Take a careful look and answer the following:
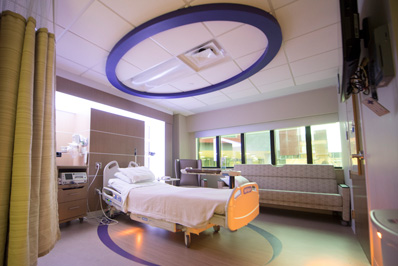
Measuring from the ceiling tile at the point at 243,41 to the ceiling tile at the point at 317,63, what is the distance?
0.92 metres

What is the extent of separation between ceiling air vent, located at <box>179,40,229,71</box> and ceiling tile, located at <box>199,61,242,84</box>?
120 mm

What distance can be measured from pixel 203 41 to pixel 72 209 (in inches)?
134

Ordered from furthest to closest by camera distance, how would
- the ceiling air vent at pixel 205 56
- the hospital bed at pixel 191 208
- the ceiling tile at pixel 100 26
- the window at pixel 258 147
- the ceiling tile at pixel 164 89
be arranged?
1. the window at pixel 258 147
2. the ceiling tile at pixel 164 89
3. the ceiling air vent at pixel 205 56
4. the hospital bed at pixel 191 208
5. the ceiling tile at pixel 100 26

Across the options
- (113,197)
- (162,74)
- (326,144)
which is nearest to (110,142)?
(113,197)

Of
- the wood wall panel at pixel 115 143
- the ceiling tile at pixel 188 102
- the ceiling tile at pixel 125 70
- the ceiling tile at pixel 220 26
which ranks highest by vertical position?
the ceiling tile at pixel 220 26

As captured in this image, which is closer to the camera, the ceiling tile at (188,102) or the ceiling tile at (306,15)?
the ceiling tile at (306,15)

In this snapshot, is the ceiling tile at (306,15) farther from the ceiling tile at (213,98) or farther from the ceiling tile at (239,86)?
the ceiling tile at (213,98)

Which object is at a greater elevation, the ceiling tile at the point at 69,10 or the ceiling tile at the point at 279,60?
the ceiling tile at the point at 69,10

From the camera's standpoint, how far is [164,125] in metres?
6.04

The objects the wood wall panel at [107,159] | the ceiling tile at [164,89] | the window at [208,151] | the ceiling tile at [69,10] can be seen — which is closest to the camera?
the ceiling tile at [69,10]

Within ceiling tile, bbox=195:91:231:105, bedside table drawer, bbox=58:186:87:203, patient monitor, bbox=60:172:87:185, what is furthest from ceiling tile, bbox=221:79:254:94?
bedside table drawer, bbox=58:186:87:203

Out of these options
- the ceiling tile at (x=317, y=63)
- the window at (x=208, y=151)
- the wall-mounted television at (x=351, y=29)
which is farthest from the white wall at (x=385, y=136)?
the window at (x=208, y=151)

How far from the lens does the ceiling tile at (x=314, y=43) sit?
2586 mm

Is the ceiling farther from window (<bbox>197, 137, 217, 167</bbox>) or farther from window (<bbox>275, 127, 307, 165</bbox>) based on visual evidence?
window (<bbox>197, 137, 217, 167</bbox>)
